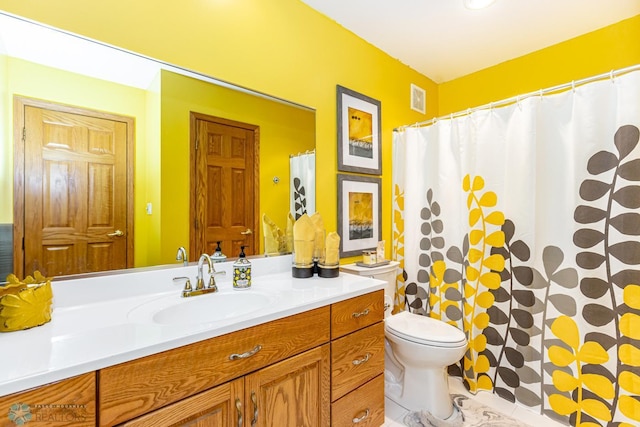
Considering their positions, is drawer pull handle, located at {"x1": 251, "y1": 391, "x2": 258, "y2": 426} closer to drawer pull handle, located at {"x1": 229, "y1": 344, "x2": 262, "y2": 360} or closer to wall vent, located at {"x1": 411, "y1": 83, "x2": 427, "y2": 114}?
drawer pull handle, located at {"x1": 229, "y1": 344, "x2": 262, "y2": 360}

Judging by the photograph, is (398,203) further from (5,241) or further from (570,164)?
(5,241)

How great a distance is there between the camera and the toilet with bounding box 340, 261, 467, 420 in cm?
159

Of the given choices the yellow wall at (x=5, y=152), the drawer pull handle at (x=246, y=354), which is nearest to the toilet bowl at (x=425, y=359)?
the drawer pull handle at (x=246, y=354)

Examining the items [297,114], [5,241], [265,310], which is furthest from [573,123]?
[5,241]

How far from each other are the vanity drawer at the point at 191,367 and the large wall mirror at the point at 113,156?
57 cm

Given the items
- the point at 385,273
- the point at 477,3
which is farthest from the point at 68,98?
the point at 477,3

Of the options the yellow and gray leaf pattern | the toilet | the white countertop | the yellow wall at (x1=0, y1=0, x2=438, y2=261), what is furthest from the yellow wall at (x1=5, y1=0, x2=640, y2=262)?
the toilet

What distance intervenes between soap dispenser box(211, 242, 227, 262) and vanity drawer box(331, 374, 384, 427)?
0.81 metres

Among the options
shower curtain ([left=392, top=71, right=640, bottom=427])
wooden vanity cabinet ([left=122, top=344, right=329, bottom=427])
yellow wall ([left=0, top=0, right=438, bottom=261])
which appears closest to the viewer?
wooden vanity cabinet ([left=122, top=344, right=329, bottom=427])

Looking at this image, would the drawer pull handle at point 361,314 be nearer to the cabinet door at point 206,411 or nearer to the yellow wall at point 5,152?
the cabinet door at point 206,411

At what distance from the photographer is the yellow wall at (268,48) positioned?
1174 mm

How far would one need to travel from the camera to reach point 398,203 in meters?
2.37

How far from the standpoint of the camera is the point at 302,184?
180 centimetres

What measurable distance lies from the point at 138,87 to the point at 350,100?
51.1 inches
